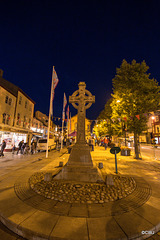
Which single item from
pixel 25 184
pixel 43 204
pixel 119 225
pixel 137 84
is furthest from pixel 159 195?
pixel 137 84

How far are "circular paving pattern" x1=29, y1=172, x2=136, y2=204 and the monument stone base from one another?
1.09 feet

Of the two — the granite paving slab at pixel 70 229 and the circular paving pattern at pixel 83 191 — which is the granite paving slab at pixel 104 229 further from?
the circular paving pattern at pixel 83 191

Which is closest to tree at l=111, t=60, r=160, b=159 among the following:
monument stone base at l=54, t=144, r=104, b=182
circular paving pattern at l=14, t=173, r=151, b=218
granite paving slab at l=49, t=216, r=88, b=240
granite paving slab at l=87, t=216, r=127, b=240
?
monument stone base at l=54, t=144, r=104, b=182

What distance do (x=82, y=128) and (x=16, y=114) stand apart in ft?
61.2

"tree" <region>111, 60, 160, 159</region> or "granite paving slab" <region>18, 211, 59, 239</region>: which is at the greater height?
"tree" <region>111, 60, 160, 159</region>

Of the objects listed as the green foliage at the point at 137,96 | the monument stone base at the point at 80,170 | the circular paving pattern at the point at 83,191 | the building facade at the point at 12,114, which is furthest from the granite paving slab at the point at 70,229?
the building facade at the point at 12,114

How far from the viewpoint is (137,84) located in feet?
42.3

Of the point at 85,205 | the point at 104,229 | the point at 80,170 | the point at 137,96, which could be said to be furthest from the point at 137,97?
the point at 104,229

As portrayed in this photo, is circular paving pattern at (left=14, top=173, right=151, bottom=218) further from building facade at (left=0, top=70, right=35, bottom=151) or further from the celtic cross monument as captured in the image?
building facade at (left=0, top=70, right=35, bottom=151)

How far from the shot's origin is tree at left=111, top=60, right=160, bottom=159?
12352mm

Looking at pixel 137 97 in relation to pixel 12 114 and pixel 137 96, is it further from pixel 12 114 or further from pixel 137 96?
pixel 12 114

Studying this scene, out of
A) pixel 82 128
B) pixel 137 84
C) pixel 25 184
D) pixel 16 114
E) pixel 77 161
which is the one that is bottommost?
pixel 25 184

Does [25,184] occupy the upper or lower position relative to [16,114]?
lower

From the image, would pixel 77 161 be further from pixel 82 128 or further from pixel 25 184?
pixel 25 184
